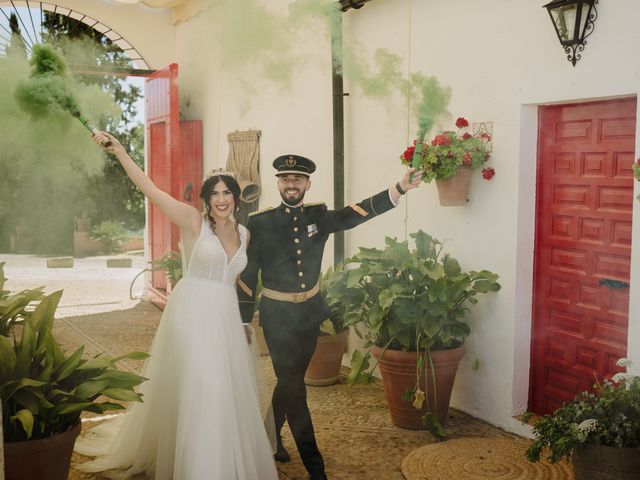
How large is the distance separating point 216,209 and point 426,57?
2301 mm

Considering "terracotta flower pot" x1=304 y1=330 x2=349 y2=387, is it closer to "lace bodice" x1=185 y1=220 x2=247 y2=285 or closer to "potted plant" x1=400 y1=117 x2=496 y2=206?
"potted plant" x1=400 y1=117 x2=496 y2=206

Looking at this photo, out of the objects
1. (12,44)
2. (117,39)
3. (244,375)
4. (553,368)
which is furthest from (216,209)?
(117,39)

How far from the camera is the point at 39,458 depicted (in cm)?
348

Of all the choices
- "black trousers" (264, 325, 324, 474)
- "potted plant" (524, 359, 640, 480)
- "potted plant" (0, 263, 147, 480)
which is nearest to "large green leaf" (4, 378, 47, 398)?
"potted plant" (0, 263, 147, 480)

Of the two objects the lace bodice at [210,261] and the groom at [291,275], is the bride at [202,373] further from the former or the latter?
the groom at [291,275]

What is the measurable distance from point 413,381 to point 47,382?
2331 millimetres

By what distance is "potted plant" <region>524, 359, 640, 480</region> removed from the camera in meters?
3.59

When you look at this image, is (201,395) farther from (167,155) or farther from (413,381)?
(167,155)

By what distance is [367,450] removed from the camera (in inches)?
183

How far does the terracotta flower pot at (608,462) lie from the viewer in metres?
3.58

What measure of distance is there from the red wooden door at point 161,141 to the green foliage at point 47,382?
440 centimetres

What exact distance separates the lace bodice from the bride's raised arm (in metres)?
0.06

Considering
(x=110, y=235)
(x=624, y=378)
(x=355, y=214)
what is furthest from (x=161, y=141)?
(x=110, y=235)

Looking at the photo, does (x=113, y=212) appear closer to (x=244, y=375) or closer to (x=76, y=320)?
(x=76, y=320)
